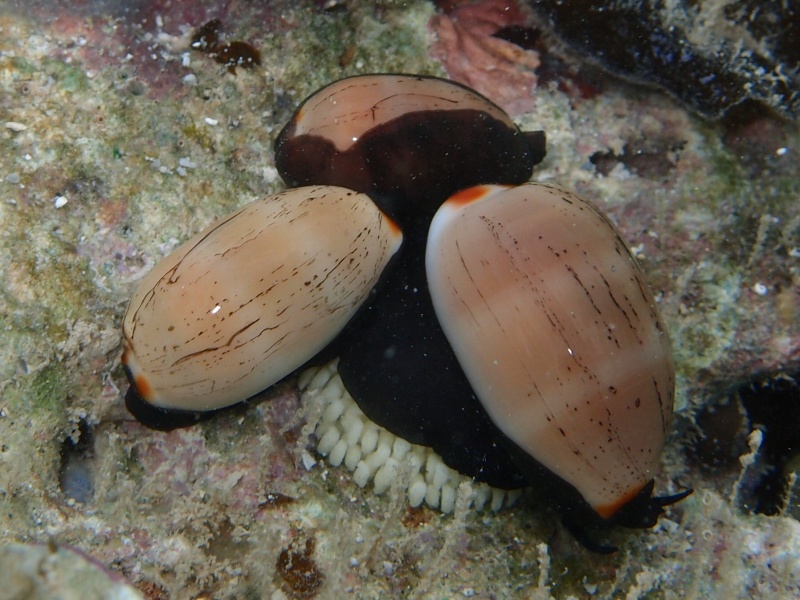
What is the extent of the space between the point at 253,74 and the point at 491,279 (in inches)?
58.4

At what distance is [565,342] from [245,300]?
111cm

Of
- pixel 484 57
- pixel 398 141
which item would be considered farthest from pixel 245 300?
pixel 484 57

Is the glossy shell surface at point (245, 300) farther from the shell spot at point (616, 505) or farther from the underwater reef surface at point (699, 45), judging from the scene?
the underwater reef surface at point (699, 45)

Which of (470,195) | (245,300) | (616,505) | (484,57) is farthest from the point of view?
(484,57)

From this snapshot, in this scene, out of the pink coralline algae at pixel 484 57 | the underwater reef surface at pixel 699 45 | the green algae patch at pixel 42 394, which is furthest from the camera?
the pink coralline algae at pixel 484 57

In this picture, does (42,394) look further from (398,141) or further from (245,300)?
(398,141)

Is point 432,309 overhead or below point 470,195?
below

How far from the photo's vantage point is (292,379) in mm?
2400

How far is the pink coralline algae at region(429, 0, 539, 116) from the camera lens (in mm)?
2834

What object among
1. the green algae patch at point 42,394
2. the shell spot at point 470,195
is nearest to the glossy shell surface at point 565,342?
the shell spot at point 470,195

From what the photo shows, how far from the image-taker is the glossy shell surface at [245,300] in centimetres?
199

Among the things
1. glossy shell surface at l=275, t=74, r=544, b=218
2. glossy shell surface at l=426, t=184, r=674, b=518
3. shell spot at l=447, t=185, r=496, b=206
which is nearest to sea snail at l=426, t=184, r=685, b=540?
glossy shell surface at l=426, t=184, r=674, b=518

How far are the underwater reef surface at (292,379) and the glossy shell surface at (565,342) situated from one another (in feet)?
1.26

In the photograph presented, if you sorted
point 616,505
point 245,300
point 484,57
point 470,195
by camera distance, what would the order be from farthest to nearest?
point 484,57
point 470,195
point 616,505
point 245,300
